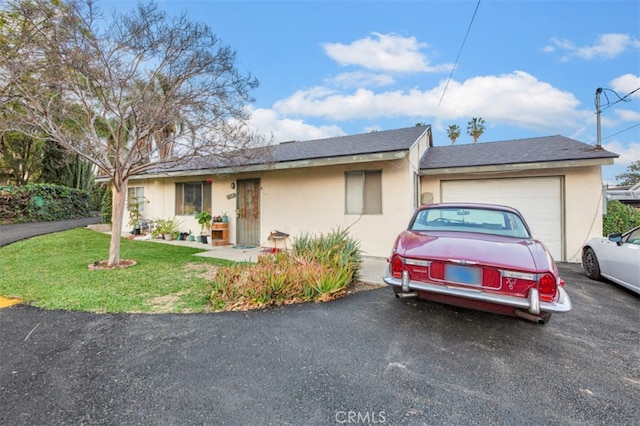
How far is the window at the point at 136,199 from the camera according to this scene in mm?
12164

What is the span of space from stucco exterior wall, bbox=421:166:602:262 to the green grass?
9.05 meters

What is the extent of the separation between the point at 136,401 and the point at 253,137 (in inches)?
229

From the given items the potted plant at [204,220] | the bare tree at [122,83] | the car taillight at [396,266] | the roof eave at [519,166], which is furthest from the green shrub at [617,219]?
the potted plant at [204,220]

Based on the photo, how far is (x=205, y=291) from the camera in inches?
184

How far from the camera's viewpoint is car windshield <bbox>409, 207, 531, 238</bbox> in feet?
12.6

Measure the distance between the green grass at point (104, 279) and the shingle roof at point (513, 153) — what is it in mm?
7268

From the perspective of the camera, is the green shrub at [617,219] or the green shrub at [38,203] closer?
the green shrub at [617,219]

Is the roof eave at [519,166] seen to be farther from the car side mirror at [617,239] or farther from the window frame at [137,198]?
the window frame at [137,198]

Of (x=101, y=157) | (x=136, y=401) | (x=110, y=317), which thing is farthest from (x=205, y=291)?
(x=101, y=157)

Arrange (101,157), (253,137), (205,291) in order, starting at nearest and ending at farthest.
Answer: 1. (205,291)
2. (101,157)
3. (253,137)

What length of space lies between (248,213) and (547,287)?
8.50 meters

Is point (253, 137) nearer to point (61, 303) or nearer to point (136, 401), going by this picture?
point (61, 303)

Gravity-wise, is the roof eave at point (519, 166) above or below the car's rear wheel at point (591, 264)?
above

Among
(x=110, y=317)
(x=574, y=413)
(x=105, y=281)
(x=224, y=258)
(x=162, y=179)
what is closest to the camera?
(x=574, y=413)
